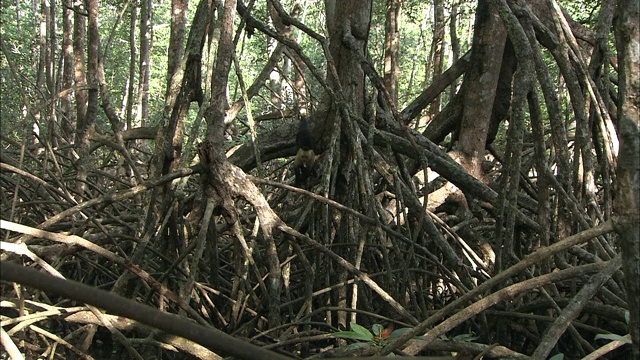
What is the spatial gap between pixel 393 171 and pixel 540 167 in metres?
0.61

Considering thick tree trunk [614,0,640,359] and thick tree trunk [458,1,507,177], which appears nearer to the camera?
thick tree trunk [614,0,640,359]

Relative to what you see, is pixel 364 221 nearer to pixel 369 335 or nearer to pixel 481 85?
pixel 369 335

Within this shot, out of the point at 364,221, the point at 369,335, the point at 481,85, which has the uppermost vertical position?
the point at 481,85

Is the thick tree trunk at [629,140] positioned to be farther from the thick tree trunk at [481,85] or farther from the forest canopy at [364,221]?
the thick tree trunk at [481,85]

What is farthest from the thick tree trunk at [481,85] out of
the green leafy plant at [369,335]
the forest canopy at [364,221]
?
the green leafy plant at [369,335]

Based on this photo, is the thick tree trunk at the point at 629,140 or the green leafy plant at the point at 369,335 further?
the green leafy plant at the point at 369,335

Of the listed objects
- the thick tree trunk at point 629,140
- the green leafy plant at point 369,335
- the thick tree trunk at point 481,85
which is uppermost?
the thick tree trunk at point 481,85

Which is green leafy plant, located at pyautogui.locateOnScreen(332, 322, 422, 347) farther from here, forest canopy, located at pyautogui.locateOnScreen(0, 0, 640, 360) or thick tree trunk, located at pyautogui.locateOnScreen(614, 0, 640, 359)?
thick tree trunk, located at pyautogui.locateOnScreen(614, 0, 640, 359)

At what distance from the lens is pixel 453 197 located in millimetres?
3551

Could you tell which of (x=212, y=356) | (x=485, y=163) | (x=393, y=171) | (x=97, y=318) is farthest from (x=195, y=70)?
(x=485, y=163)

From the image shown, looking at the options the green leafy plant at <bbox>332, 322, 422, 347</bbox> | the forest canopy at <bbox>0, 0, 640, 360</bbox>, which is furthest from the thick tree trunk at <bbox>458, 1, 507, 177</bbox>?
the green leafy plant at <bbox>332, 322, 422, 347</bbox>

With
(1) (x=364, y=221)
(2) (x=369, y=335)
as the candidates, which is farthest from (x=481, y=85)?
(2) (x=369, y=335)

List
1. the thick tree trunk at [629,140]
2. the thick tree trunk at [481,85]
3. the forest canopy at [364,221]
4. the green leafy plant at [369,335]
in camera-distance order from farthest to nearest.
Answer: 1. the thick tree trunk at [481,85]
2. the forest canopy at [364,221]
3. the green leafy plant at [369,335]
4. the thick tree trunk at [629,140]

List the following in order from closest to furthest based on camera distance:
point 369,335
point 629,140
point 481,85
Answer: point 629,140, point 369,335, point 481,85
